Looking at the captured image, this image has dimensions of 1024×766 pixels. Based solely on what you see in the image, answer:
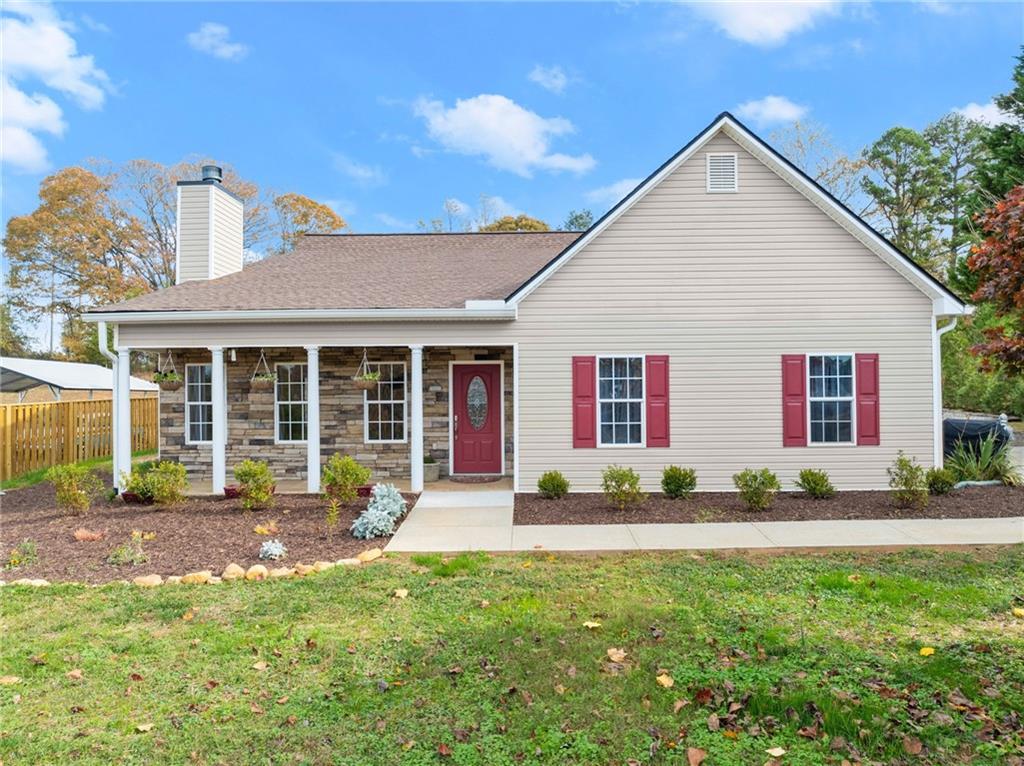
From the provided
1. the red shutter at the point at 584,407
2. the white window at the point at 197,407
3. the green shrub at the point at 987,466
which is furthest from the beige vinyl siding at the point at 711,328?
the white window at the point at 197,407

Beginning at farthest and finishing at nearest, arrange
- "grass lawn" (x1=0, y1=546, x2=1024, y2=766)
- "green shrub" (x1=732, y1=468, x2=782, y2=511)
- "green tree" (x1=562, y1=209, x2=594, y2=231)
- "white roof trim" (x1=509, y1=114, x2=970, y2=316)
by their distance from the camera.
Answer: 1. "green tree" (x1=562, y1=209, x2=594, y2=231)
2. "white roof trim" (x1=509, y1=114, x2=970, y2=316)
3. "green shrub" (x1=732, y1=468, x2=782, y2=511)
4. "grass lawn" (x1=0, y1=546, x2=1024, y2=766)

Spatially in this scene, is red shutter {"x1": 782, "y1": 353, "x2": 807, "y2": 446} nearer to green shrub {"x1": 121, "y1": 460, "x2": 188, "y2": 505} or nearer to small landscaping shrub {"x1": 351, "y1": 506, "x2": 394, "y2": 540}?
small landscaping shrub {"x1": 351, "y1": 506, "x2": 394, "y2": 540}

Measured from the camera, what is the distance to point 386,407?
11.6 m

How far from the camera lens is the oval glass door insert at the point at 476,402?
11.5m

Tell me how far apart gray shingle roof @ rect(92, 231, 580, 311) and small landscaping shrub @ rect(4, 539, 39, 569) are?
4.24m

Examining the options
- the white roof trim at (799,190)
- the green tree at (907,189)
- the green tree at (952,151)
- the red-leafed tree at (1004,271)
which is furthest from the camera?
the green tree at (952,151)

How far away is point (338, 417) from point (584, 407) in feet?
15.6

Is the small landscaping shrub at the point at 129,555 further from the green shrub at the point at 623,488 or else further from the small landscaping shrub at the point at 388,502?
the green shrub at the point at 623,488

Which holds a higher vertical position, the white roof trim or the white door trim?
the white roof trim

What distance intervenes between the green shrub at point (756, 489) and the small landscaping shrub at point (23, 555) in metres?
8.41

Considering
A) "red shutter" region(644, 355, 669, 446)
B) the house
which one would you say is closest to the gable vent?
the house

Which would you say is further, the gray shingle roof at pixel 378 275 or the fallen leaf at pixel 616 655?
the gray shingle roof at pixel 378 275

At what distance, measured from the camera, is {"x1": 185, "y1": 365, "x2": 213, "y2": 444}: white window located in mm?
11617

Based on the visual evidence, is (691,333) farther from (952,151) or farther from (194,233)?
(952,151)
